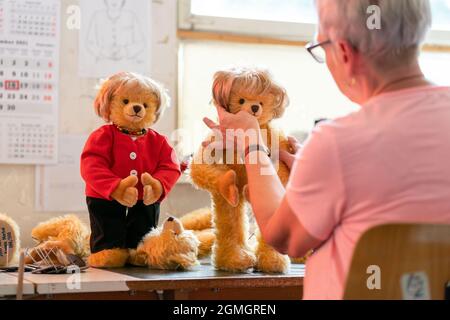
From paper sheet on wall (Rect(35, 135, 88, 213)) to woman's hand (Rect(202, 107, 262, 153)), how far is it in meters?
0.86

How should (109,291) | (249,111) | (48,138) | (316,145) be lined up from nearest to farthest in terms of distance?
(316,145)
(109,291)
(249,111)
(48,138)

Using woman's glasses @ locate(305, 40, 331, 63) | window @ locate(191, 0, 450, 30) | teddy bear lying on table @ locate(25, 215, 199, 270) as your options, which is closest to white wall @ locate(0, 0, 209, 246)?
window @ locate(191, 0, 450, 30)

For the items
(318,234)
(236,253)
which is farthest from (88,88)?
(318,234)

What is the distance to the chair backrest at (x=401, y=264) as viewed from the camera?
0.80m

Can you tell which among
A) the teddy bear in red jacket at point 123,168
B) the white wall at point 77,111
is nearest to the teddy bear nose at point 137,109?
the teddy bear in red jacket at point 123,168

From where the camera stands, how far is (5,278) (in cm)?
126

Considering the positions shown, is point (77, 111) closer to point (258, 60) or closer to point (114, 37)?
point (114, 37)

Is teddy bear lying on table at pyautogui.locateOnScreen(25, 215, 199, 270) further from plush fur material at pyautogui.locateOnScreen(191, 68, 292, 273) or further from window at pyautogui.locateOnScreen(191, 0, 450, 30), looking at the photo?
window at pyautogui.locateOnScreen(191, 0, 450, 30)

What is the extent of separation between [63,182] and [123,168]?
720 millimetres

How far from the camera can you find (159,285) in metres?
1.22

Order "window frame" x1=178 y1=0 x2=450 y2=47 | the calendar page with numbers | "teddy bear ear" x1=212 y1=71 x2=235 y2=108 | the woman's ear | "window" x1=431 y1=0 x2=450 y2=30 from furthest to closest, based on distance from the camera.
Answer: "window" x1=431 y1=0 x2=450 y2=30 → "window frame" x1=178 y1=0 x2=450 y2=47 → the calendar page with numbers → "teddy bear ear" x1=212 y1=71 x2=235 y2=108 → the woman's ear

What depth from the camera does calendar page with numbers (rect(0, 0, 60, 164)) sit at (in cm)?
208

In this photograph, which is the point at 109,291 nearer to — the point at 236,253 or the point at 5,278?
the point at 5,278
